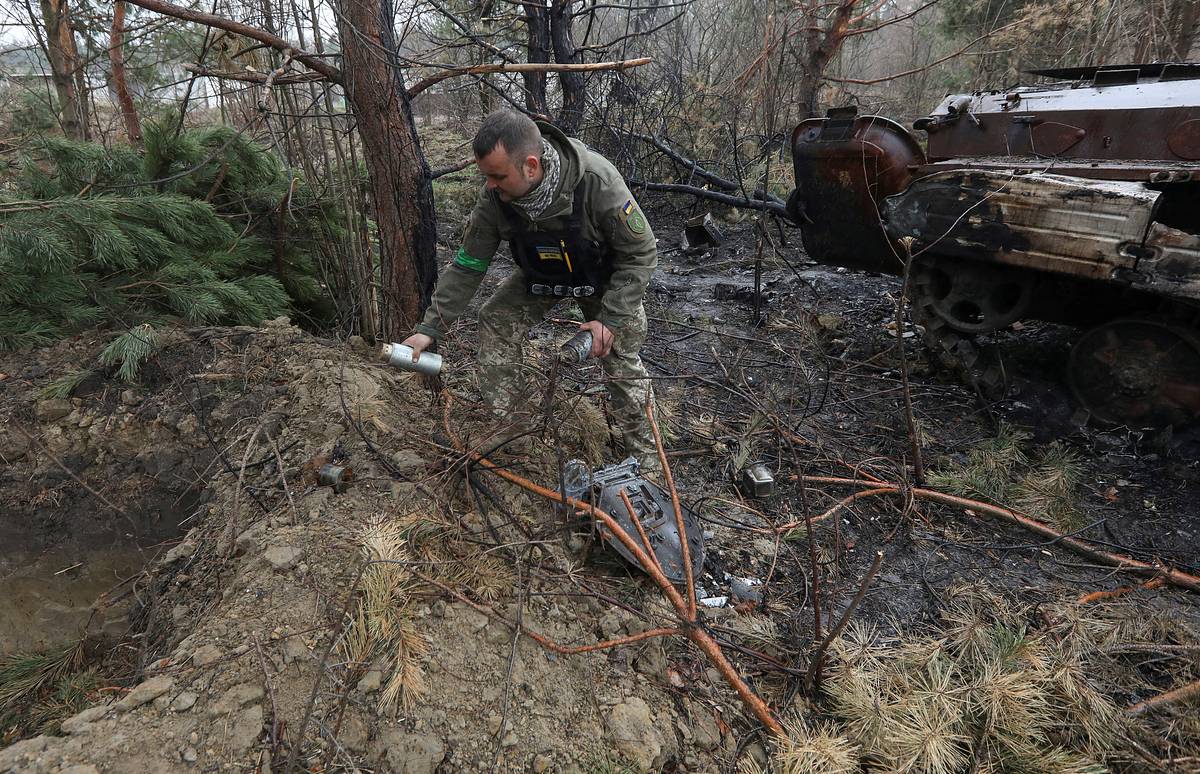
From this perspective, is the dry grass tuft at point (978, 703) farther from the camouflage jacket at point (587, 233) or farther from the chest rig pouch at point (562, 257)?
the chest rig pouch at point (562, 257)

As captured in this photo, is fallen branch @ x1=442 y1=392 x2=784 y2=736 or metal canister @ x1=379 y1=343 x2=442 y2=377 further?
metal canister @ x1=379 y1=343 x2=442 y2=377

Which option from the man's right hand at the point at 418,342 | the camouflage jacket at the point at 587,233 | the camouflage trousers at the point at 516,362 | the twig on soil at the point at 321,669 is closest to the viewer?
the twig on soil at the point at 321,669

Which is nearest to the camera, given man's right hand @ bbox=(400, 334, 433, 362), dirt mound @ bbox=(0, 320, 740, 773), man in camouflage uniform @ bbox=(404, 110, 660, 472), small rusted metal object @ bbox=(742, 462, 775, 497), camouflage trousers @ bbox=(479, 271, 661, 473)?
dirt mound @ bbox=(0, 320, 740, 773)

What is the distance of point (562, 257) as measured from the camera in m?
2.70

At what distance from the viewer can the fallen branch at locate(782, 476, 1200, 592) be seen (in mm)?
2732

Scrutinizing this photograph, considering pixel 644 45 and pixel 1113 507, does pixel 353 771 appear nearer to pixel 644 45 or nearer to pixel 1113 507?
pixel 1113 507

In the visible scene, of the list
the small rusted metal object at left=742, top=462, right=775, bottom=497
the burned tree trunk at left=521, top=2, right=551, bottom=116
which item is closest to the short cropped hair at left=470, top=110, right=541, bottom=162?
the small rusted metal object at left=742, top=462, right=775, bottom=497

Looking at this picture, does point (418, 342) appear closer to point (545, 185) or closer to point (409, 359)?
point (409, 359)

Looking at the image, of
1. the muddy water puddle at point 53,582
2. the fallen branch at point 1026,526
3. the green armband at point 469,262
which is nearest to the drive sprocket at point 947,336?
the fallen branch at point 1026,526

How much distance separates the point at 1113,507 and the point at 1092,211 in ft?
5.08

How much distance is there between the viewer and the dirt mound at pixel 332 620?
1673 millimetres

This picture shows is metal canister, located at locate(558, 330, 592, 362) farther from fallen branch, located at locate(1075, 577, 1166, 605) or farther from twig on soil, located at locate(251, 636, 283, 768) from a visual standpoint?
fallen branch, located at locate(1075, 577, 1166, 605)

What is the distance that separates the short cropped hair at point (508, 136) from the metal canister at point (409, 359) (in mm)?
775

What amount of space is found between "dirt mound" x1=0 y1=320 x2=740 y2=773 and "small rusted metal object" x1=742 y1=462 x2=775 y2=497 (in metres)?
1.03
